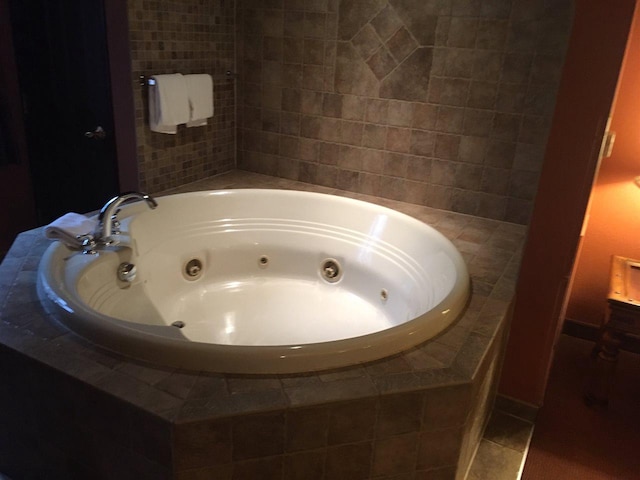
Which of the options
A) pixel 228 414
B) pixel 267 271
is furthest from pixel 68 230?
pixel 228 414

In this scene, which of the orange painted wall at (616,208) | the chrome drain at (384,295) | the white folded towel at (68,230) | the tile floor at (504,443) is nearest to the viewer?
the tile floor at (504,443)

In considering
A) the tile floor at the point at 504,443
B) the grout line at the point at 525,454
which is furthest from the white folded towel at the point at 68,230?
the grout line at the point at 525,454

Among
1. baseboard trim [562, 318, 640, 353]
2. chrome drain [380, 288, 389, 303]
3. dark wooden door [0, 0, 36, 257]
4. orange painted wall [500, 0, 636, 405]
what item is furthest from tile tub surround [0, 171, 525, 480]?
dark wooden door [0, 0, 36, 257]

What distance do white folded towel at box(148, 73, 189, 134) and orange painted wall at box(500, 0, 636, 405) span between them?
1.74 m

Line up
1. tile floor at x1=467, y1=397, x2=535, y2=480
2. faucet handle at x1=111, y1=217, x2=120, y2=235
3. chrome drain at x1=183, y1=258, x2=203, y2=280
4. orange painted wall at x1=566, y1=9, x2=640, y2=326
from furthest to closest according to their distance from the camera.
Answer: chrome drain at x1=183, y1=258, x2=203, y2=280
orange painted wall at x1=566, y1=9, x2=640, y2=326
faucet handle at x1=111, y1=217, x2=120, y2=235
tile floor at x1=467, y1=397, x2=535, y2=480

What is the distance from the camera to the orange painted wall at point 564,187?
5.42ft

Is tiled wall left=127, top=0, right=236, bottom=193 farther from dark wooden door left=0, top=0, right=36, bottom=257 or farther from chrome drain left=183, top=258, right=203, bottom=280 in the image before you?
dark wooden door left=0, top=0, right=36, bottom=257

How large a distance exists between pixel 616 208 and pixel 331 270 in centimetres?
141

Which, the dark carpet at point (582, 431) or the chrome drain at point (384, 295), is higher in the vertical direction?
the chrome drain at point (384, 295)

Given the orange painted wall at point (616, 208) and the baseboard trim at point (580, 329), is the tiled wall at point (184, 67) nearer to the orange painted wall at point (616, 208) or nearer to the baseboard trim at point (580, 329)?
the orange painted wall at point (616, 208)

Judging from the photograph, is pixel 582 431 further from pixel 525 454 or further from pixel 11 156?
pixel 11 156

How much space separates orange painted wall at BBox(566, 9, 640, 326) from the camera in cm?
239

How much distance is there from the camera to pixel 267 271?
2.86 metres

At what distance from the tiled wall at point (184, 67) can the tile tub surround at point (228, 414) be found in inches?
51.0
